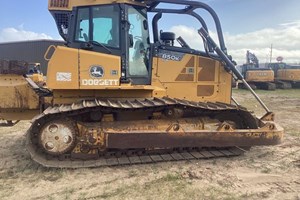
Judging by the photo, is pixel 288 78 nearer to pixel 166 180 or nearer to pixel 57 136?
pixel 166 180

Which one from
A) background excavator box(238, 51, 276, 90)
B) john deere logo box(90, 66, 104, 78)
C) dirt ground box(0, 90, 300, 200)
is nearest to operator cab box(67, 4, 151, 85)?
john deere logo box(90, 66, 104, 78)

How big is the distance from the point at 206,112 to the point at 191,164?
3.56 feet

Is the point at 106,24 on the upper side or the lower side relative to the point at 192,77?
upper

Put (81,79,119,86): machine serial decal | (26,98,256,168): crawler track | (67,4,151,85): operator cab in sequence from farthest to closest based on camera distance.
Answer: (67,4,151,85): operator cab → (81,79,119,86): machine serial decal → (26,98,256,168): crawler track

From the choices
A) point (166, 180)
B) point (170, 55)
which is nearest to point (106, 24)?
point (170, 55)

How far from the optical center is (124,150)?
224 inches

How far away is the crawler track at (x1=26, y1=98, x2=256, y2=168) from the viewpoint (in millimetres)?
5234

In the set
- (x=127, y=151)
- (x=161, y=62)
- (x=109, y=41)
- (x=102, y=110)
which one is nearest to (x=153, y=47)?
(x=161, y=62)

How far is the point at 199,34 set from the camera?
6449 mm

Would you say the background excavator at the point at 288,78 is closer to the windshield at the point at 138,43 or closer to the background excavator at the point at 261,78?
the background excavator at the point at 261,78

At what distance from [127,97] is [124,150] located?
100 cm

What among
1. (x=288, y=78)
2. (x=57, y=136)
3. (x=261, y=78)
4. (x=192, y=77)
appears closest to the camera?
(x=57, y=136)

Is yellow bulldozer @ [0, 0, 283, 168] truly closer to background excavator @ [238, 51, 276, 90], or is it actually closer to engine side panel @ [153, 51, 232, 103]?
engine side panel @ [153, 51, 232, 103]

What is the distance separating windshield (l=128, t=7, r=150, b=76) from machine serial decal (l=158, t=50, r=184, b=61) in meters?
0.29
